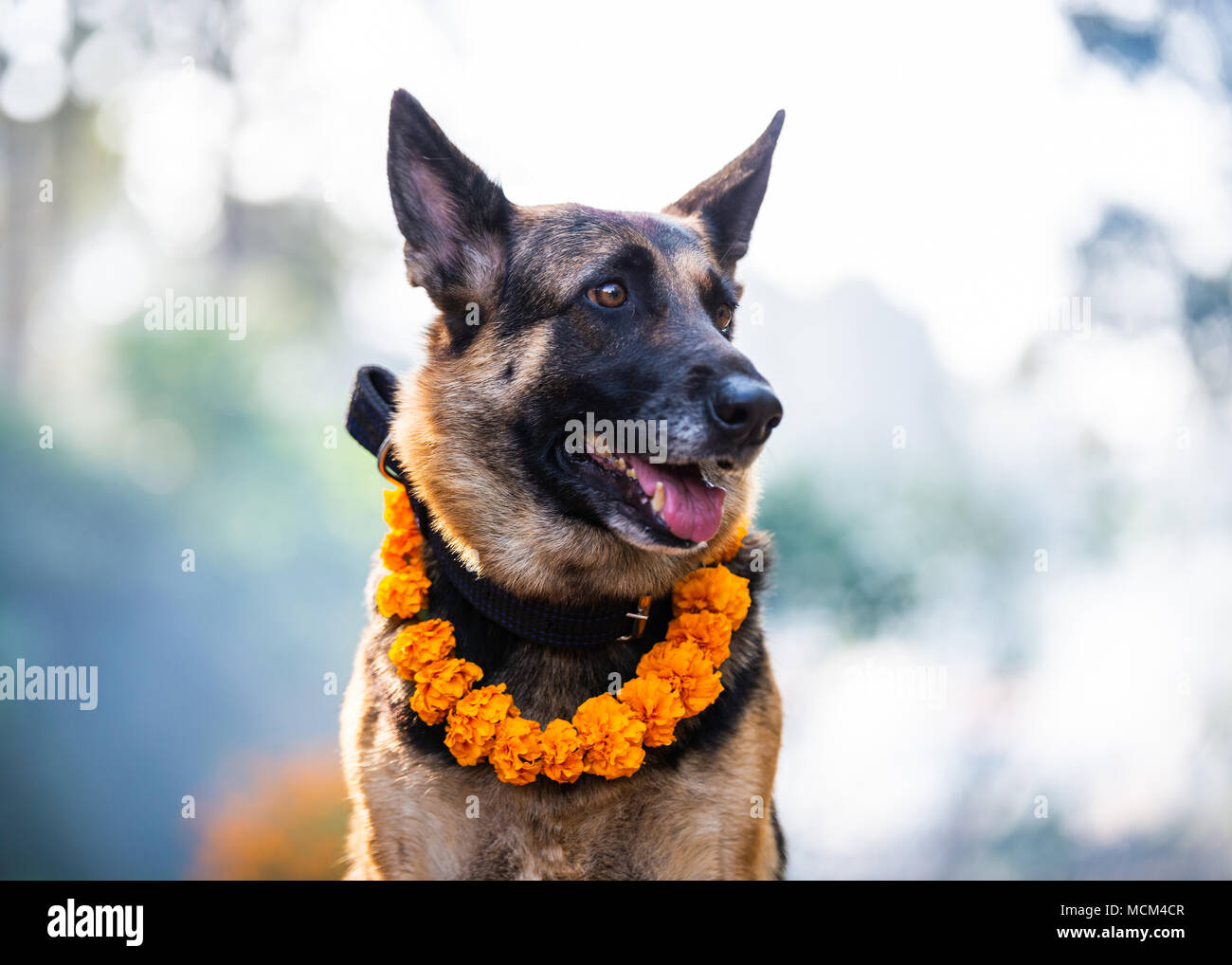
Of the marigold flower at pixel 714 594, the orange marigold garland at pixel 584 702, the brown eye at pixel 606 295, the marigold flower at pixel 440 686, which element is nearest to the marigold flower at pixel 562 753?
the orange marigold garland at pixel 584 702

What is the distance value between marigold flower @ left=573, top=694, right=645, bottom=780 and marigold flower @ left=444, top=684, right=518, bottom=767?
0.28 m

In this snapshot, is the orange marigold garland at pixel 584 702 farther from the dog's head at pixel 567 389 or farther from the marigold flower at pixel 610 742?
the dog's head at pixel 567 389

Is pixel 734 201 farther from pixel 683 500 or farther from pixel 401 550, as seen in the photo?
pixel 401 550

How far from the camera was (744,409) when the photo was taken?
10.6ft

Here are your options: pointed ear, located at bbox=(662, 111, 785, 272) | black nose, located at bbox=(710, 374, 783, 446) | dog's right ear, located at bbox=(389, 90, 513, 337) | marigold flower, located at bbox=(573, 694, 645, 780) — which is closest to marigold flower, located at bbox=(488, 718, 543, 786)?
marigold flower, located at bbox=(573, 694, 645, 780)

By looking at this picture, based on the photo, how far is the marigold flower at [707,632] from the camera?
3676 mm

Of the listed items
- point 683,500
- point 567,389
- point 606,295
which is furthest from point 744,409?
point 606,295

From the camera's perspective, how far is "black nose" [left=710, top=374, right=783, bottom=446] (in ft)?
10.6

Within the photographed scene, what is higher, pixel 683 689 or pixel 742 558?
pixel 742 558

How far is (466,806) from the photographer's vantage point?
3.50 metres

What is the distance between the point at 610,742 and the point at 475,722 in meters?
0.48
